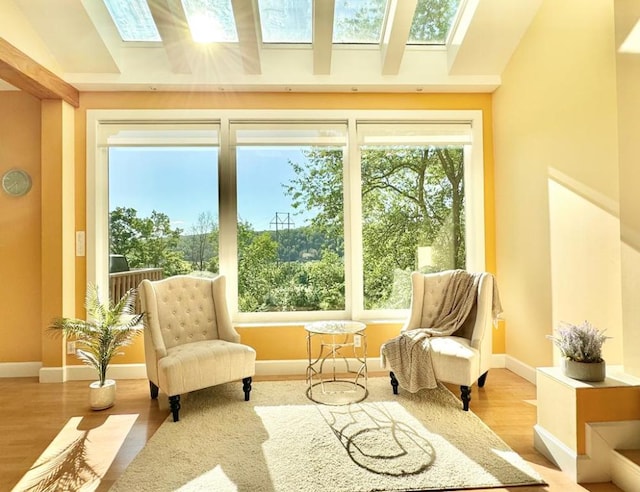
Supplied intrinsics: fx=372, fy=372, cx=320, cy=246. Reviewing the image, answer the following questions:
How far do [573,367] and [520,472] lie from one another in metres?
0.65

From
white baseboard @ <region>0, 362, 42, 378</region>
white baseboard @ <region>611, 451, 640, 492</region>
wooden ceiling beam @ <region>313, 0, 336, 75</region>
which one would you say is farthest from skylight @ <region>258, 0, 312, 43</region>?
white baseboard @ <region>0, 362, 42, 378</region>

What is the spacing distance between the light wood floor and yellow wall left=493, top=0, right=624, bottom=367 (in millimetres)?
620

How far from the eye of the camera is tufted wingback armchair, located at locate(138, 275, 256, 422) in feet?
9.14

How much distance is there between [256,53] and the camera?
136 inches

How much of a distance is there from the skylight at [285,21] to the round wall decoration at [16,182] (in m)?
2.80

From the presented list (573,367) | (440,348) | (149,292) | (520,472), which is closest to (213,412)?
(149,292)

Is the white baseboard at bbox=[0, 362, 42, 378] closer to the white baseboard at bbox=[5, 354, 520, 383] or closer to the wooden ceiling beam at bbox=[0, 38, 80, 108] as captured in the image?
the white baseboard at bbox=[5, 354, 520, 383]

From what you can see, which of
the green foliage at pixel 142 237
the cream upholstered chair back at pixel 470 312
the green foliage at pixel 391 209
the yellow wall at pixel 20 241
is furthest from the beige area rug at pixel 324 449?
the yellow wall at pixel 20 241

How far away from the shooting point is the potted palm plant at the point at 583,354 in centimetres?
205

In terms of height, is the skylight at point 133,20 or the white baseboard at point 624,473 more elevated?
the skylight at point 133,20

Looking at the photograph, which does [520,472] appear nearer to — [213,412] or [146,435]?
[213,412]

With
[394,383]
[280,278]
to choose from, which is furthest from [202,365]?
[394,383]

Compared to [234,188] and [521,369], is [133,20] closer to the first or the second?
[234,188]

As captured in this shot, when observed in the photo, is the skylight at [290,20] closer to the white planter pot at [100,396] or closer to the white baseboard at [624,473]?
the white planter pot at [100,396]
